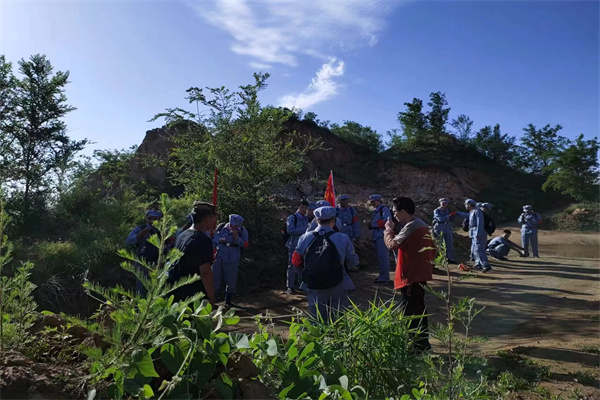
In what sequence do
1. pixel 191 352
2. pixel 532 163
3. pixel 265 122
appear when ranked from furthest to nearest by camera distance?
pixel 532 163, pixel 265 122, pixel 191 352

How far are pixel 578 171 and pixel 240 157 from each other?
33422mm

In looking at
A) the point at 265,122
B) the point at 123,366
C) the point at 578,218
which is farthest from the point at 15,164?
the point at 578,218

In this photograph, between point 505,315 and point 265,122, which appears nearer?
point 505,315

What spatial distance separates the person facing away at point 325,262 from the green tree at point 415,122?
3486 centimetres

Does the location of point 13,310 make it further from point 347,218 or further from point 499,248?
point 499,248

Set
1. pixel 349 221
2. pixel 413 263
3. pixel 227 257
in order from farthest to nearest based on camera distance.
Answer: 1. pixel 349 221
2. pixel 227 257
3. pixel 413 263

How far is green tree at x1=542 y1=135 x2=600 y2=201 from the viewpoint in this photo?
108 ft

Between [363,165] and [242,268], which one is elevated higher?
[363,165]

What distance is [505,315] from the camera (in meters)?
6.36

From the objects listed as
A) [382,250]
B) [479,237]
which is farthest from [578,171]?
[382,250]

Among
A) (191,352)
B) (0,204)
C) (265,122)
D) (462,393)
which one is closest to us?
(191,352)

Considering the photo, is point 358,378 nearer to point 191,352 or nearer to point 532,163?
point 191,352

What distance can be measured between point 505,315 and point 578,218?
90.8 feet

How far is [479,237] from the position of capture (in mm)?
10438
